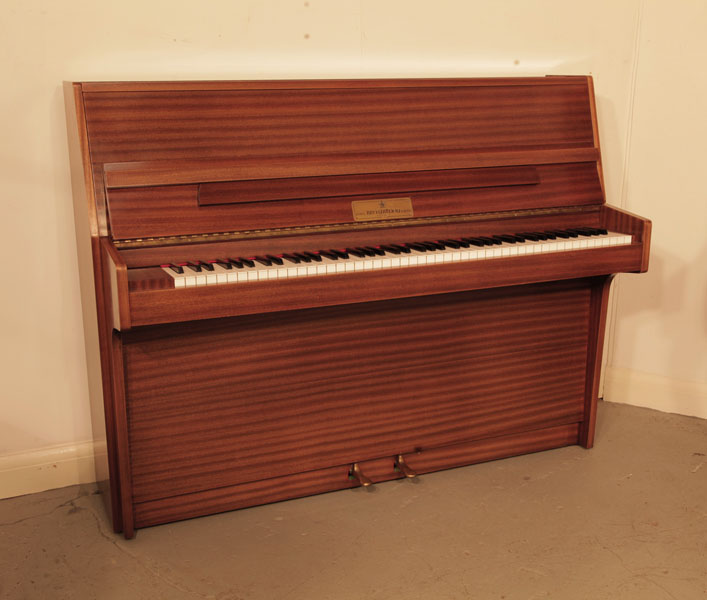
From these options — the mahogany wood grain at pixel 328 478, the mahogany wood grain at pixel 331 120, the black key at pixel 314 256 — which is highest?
the mahogany wood grain at pixel 331 120

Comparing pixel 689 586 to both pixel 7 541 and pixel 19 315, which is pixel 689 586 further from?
pixel 19 315

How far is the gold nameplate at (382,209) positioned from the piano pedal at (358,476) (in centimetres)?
77

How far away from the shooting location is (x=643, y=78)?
291 centimetres

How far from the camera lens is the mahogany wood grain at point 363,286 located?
5.96ft

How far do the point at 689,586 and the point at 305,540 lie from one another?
38.9 inches

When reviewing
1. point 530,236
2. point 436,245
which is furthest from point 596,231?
point 436,245

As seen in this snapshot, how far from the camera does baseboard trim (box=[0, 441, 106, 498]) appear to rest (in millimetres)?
2371

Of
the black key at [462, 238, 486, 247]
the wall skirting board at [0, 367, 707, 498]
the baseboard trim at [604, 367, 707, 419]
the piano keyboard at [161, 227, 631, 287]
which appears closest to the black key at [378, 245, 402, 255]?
the piano keyboard at [161, 227, 631, 287]

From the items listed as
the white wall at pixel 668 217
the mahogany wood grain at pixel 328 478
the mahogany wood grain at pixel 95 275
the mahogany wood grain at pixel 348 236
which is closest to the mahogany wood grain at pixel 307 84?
the mahogany wood grain at pixel 95 275

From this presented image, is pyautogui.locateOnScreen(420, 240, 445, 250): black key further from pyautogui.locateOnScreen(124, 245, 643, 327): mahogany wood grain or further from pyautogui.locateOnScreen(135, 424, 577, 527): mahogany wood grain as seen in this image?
pyautogui.locateOnScreen(135, 424, 577, 527): mahogany wood grain

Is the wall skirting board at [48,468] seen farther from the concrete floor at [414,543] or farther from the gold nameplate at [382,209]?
the gold nameplate at [382,209]

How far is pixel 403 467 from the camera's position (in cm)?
242

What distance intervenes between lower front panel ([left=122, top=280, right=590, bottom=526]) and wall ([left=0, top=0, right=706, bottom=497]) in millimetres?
288

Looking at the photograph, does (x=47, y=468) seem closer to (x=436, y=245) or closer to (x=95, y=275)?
(x=95, y=275)
